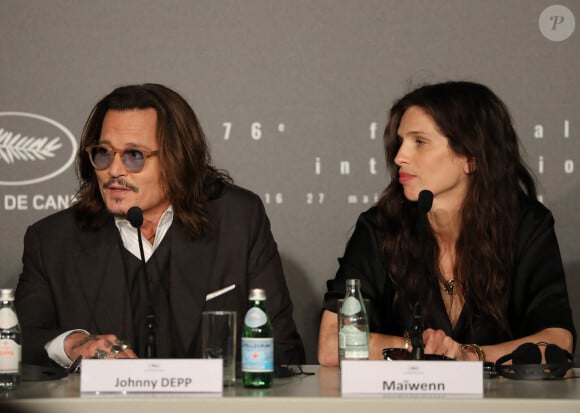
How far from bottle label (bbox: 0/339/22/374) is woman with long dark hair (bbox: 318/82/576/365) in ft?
3.60

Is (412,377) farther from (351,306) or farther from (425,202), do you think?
(425,202)

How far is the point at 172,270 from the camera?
2922 mm

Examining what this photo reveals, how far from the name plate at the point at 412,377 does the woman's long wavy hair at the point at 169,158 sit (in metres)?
1.23

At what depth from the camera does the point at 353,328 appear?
2.31m

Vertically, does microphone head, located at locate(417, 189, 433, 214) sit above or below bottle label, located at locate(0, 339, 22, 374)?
above

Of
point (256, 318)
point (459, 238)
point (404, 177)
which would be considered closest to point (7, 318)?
point (256, 318)

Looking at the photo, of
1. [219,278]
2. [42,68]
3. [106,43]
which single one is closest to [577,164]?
[219,278]

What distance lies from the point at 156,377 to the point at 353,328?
0.61m

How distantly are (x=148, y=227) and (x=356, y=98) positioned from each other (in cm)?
107

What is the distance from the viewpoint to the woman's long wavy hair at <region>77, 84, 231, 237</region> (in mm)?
2980

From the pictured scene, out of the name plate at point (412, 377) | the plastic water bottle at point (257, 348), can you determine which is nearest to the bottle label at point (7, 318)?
the plastic water bottle at point (257, 348)

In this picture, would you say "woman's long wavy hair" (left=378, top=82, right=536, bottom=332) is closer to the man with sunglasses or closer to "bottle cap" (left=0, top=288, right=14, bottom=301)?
the man with sunglasses

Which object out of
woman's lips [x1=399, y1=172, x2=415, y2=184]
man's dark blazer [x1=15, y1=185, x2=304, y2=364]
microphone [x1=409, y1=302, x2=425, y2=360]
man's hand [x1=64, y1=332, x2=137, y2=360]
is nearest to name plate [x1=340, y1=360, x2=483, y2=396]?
microphone [x1=409, y1=302, x2=425, y2=360]

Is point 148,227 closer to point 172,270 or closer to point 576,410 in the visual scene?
point 172,270
